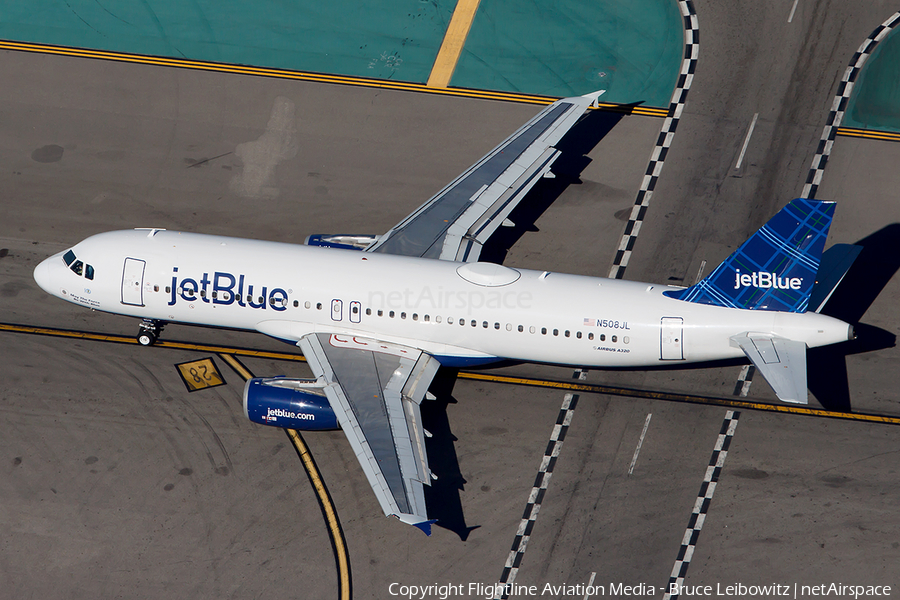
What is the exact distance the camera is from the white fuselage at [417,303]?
1244 inches

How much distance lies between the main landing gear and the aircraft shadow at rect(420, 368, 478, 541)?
12287 millimetres

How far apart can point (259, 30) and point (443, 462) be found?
28.6 m

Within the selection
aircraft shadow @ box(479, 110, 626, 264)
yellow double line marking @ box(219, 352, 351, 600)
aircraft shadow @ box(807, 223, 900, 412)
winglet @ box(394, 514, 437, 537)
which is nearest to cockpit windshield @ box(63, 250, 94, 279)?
yellow double line marking @ box(219, 352, 351, 600)

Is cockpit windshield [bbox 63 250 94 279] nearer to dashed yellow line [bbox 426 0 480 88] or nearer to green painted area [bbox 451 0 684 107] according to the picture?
dashed yellow line [bbox 426 0 480 88]

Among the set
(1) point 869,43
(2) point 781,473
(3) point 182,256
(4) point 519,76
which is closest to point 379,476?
(3) point 182,256

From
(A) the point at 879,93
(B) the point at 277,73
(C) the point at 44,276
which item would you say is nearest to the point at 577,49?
(A) the point at 879,93

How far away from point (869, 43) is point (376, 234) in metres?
30.5

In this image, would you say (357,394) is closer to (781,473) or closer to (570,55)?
(781,473)

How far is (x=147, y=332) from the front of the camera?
3522 cm

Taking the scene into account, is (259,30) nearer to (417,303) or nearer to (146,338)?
(146,338)

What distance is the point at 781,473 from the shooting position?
3231cm

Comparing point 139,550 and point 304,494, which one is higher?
point 304,494

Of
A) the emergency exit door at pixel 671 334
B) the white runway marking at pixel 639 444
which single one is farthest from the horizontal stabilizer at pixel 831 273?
the white runway marking at pixel 639 444

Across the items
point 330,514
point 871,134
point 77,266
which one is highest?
point 871,134
